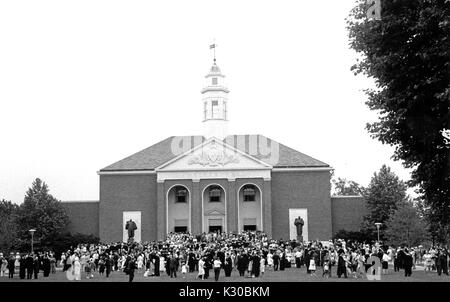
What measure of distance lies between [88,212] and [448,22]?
49138 millimetres

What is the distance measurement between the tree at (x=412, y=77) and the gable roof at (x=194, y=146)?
3726 cm

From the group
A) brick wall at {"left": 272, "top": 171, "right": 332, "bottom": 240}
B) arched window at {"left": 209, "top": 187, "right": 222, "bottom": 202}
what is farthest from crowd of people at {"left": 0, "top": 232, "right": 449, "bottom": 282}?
arched window at {"left": 209, "top": 187, "right": 222, "bottom": 202}

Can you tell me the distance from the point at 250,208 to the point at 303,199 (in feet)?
17.0

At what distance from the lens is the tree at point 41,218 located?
58.4 metres

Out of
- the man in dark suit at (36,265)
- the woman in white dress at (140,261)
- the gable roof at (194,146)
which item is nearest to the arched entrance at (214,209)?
the gable roof at (194,146)

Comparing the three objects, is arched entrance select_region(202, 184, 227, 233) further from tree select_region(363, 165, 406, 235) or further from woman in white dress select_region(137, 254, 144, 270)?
woman in white dress select_region(137, 254, 144, 270)

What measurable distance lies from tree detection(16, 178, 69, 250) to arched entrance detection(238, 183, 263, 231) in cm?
1686

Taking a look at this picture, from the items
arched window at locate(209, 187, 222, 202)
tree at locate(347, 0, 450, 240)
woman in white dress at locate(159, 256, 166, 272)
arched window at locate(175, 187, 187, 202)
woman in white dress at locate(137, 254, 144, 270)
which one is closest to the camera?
tree at locate(347, 0, 450, 240)

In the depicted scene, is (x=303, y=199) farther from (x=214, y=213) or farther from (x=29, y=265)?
(x=29, y=265)

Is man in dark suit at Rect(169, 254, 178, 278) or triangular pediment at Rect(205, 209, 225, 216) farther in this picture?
triangular pediment at Rect(205, 209, 225, 216)

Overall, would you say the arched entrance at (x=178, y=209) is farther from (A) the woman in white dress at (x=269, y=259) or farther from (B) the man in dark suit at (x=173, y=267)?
(B) the man in dark suit at (x=173, y=267)

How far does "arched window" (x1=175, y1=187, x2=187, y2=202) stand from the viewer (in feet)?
198

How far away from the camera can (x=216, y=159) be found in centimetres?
5900
